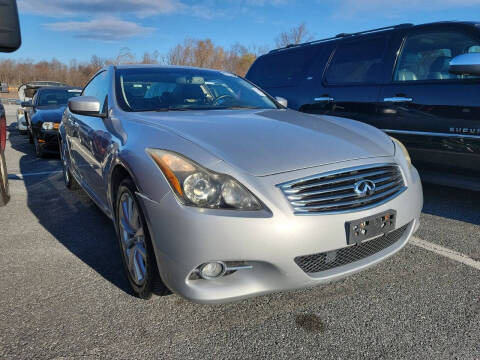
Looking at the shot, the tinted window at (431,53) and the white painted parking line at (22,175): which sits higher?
the tinted window at (431,53)

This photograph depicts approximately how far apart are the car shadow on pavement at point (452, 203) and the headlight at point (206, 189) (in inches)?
103

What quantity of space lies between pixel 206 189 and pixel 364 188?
81cm

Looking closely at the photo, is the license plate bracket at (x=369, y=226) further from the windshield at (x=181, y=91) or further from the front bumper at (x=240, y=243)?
the windshield at (x=181, y=91)

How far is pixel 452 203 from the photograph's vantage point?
3943 millimetres

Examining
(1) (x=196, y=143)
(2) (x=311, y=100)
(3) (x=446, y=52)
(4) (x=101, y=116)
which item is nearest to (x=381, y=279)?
(1) (x=196, y=143)

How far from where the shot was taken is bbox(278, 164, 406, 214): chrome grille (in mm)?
1792

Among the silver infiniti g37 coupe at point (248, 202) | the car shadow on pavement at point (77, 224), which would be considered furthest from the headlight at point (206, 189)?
the car shadow on pavement at point (77, 224)

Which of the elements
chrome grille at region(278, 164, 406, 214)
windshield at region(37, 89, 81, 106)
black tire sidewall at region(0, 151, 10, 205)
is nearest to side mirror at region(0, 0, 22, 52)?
black tire sidewall at region(0, 151, 10, 205)

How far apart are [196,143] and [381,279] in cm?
146

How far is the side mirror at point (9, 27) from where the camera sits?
84.7 inches

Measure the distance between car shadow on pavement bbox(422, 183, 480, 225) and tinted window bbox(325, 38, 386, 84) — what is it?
1426 millimetres

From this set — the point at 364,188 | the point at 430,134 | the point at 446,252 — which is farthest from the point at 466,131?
the point at 364,188

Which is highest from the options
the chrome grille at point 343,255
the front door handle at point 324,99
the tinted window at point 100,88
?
the tinted window at point 100,88

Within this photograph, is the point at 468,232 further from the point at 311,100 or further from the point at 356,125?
the point at 311,100
